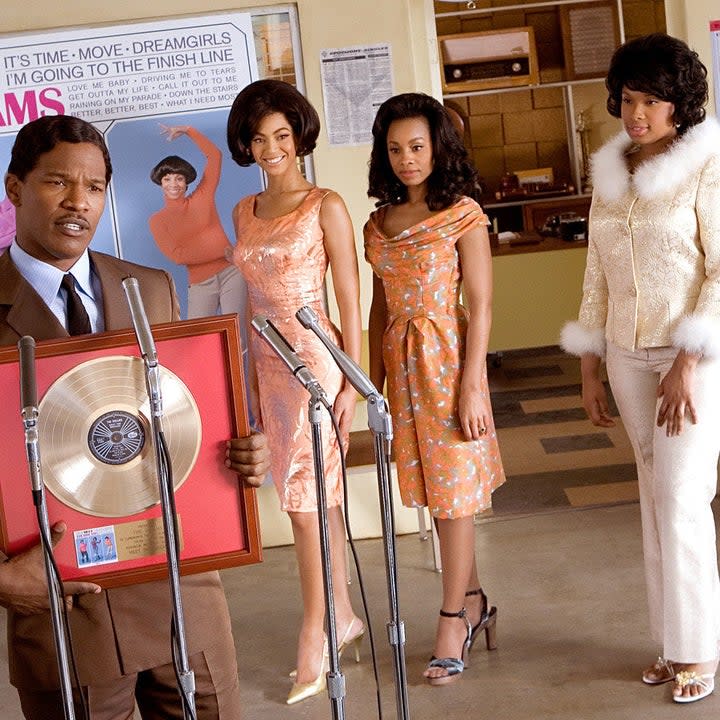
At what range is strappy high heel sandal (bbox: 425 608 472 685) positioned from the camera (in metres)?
3.36

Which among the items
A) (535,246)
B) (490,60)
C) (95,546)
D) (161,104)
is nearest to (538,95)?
(490,60)

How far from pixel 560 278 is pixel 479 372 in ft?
13.9

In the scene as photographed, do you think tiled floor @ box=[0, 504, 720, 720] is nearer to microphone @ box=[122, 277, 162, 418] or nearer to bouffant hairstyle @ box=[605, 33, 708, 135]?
bouffant hairstyle @ box=[605, 33, 708, 135]

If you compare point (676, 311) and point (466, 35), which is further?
point (466, 35)

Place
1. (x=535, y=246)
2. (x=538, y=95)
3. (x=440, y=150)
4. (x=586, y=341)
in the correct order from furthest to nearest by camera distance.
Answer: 1. (x=538, y=95)
2. (x=535, y=246)
3. (x=440, y=150)
4. (x=586, y=341)

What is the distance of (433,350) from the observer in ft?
11.0

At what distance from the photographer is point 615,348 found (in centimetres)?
312

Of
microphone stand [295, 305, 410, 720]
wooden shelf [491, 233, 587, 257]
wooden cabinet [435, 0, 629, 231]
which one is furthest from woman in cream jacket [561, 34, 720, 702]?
wooden cabinet [435, 0, 629, 231]

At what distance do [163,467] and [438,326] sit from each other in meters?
1.89

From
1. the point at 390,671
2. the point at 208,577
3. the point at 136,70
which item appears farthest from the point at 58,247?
the point at 136,70

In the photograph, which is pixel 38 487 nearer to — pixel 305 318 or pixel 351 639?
pixel 305 318

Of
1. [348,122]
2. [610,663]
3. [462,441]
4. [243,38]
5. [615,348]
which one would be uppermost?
[243,38]

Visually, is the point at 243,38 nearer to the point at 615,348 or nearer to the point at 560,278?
the point at 615,348

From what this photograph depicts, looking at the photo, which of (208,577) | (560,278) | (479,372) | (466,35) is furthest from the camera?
(466,35)
